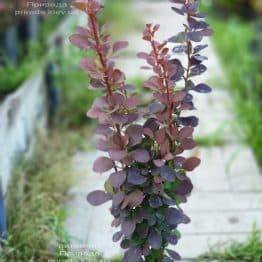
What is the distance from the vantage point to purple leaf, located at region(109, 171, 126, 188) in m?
2.11

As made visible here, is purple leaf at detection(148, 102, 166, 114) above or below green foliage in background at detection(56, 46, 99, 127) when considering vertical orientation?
below

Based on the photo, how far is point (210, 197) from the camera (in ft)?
11.1

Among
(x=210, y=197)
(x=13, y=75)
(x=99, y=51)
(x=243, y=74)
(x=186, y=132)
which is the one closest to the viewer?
(x=99, y=51)

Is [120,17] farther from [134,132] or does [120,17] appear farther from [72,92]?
[134,132]

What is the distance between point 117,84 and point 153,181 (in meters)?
0.36

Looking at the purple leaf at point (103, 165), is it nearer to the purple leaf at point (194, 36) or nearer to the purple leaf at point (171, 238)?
the purple leaf at point (171, 238)

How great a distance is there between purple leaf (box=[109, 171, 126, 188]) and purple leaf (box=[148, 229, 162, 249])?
0.23 metres

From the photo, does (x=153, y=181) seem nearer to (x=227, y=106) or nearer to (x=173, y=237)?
(x=173, y=237)

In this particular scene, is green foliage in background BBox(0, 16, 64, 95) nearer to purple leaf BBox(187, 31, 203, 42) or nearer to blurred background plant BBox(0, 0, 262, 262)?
blurred background plant BBox(0, 0, 262, 262)

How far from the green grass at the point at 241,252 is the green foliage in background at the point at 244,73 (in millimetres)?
1091

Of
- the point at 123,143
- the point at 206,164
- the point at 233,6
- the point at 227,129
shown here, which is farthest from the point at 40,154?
the point at 233,6

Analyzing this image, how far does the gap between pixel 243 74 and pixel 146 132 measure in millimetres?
2923

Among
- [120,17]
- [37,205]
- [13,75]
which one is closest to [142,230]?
[37,205]

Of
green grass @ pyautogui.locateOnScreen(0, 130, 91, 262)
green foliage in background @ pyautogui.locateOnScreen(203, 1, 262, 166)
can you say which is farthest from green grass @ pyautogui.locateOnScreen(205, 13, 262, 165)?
green grass @ pyautogui.locateOnScreen(0, 130, 91, 262)
